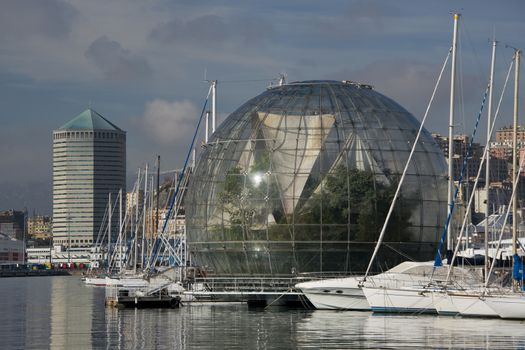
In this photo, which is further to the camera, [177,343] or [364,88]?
[364,88]

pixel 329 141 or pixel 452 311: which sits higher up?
pixel 329 141

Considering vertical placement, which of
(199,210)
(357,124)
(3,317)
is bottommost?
(3,317)

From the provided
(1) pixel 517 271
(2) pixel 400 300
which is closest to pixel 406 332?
(2) pixel 400 300

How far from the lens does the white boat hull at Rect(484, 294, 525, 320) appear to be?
50.7 m

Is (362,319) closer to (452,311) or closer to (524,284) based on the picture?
(452,311)

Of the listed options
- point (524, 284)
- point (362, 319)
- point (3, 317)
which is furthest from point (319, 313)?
point (3, 317)

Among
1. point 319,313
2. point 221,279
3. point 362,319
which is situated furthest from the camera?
point 221,279

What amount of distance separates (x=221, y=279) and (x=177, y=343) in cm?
2566

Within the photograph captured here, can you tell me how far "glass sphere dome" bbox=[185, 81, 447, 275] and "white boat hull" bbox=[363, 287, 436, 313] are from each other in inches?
299

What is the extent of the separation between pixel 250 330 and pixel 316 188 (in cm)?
1769

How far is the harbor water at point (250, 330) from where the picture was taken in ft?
131

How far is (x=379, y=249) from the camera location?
208 ft

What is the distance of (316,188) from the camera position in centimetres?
6322

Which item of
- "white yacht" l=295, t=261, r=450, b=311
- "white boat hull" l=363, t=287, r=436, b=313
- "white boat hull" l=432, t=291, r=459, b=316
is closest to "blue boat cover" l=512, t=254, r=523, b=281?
"white boat hull" l=432, t=291, r=459, b=316
